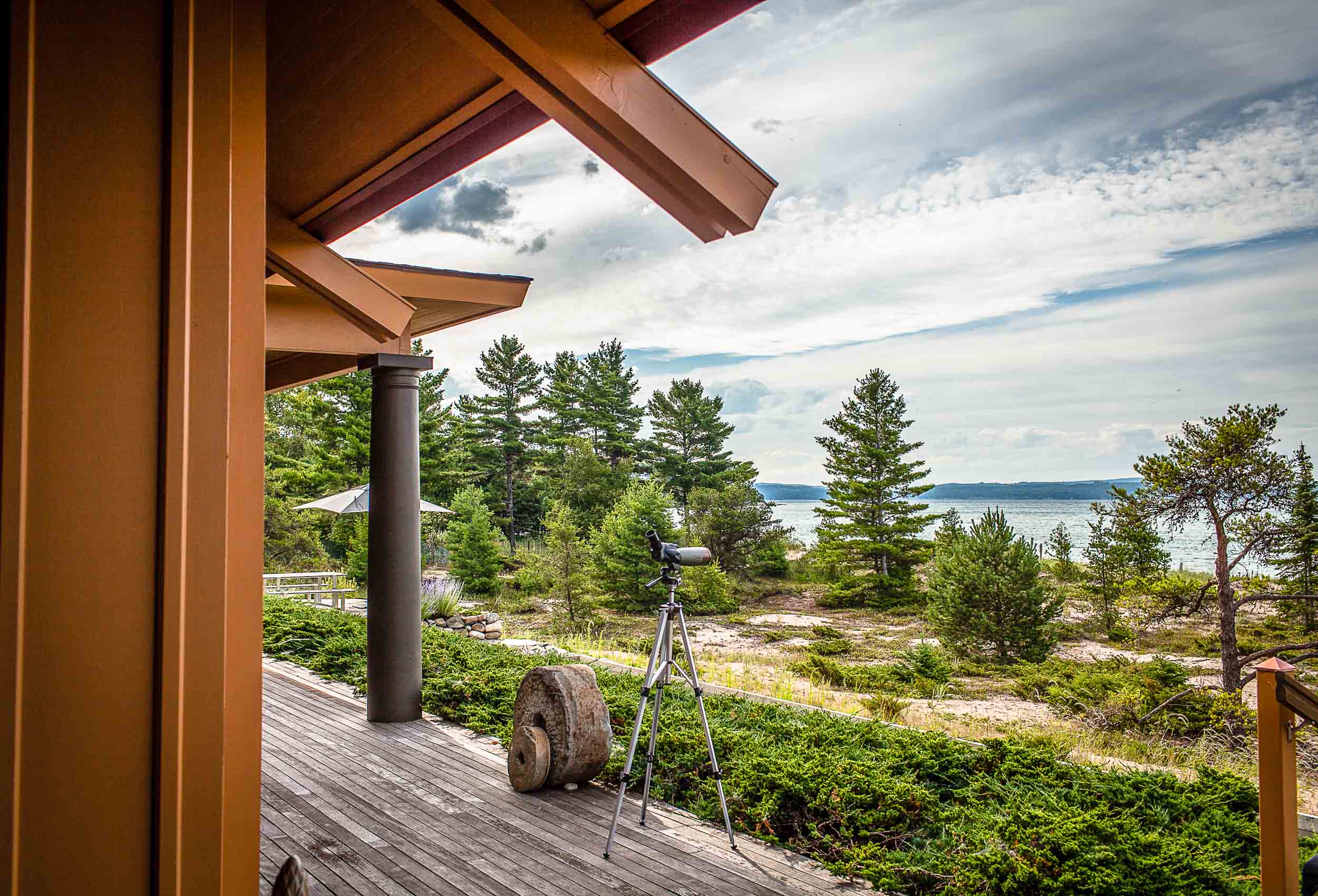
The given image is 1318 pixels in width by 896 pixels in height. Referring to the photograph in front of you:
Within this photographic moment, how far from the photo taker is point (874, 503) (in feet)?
77.8

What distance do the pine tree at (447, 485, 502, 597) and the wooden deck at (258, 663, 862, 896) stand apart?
1595 cm

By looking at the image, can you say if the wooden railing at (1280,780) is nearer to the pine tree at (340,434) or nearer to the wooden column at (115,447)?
the wooden column at (115,447)

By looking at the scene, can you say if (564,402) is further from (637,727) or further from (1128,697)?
(637,727)

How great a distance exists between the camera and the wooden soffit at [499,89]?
6.75 feet

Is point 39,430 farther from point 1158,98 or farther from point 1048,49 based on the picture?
point 1158,98

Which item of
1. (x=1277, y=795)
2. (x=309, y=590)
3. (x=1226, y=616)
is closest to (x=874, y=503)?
(x=1226, y=616)

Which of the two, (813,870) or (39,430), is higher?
(39,430)

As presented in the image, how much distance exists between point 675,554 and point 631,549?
1561 cm

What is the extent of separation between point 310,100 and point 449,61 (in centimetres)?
65

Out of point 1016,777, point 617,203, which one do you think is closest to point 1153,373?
point 617,203

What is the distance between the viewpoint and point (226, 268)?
1.52 metres

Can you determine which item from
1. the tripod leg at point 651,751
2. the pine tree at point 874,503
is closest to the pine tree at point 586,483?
the pine tree at point 874,503

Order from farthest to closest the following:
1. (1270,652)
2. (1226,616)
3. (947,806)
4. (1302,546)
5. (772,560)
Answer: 1. (772,560)
2. (1302,546)
3. (1226,616)
4. (1270,652)
5. (947,806)

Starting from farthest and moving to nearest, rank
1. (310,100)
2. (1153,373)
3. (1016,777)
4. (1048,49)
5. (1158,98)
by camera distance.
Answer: (1153,373), (1158,98), (1048,49), (1016,777), (310,100)
